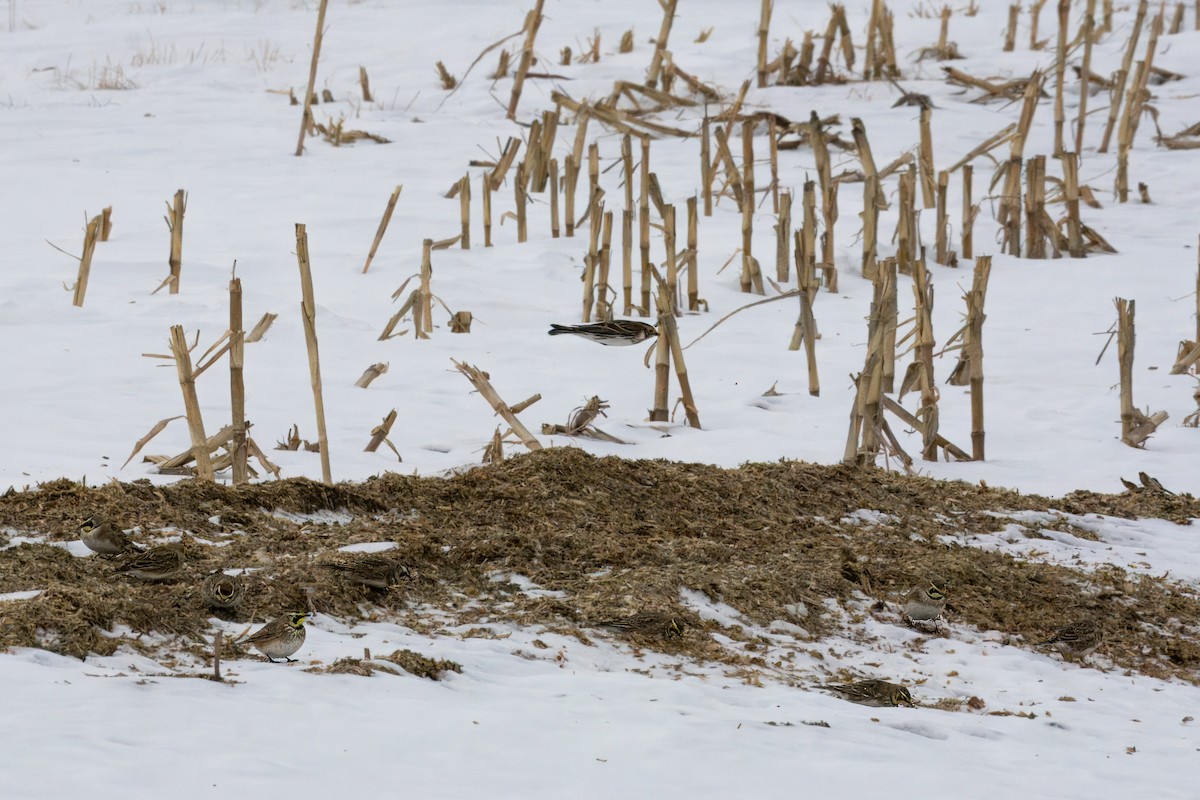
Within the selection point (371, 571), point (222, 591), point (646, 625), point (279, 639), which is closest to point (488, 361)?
point (371, 571)

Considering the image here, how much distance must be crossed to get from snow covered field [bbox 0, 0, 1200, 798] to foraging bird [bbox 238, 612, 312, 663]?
73mm

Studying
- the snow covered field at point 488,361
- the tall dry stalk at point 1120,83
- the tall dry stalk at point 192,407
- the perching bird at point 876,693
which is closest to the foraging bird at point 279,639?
the snow covered field at point 488,361

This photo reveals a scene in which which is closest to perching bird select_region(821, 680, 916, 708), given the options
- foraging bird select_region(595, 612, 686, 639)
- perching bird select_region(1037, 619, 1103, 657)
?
foraging bird select_region(595, 612, 686, 639)

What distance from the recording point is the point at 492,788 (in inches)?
95.5

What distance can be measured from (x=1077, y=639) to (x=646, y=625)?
1352 millimetres

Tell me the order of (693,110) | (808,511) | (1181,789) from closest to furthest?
(1181,789)
(808,511)
(693,110)

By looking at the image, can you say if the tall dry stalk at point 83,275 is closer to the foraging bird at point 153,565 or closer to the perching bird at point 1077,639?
the foraging bird at point 153,565

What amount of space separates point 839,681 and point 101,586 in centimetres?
204

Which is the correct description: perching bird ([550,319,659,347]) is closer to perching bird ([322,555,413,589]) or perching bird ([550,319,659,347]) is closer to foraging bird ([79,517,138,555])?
perching bird ([322,555,413,589])

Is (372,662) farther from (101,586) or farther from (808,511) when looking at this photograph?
(808,511)

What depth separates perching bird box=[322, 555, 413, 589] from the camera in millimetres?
3715

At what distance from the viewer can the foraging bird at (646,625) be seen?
3.58 m

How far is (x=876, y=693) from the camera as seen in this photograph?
330cm

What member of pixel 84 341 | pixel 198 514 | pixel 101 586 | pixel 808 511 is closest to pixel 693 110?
pixel 84 341
